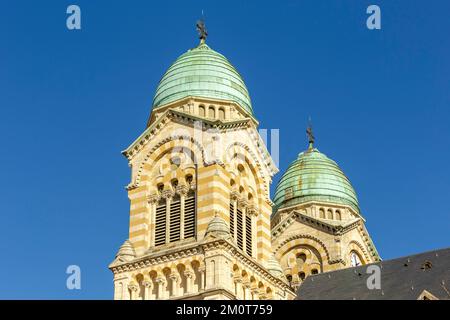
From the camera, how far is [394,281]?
1612 inches

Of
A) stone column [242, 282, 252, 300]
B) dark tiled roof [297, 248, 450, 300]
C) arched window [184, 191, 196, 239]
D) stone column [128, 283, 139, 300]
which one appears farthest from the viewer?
arched window [184, 191, 196, 239]

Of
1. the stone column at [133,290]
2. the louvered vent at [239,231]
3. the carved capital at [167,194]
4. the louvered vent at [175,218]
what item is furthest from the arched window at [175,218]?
the louvered vent at [239,231]

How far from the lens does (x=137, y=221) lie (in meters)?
46.9

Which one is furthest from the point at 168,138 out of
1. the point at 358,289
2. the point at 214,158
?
the point at 358,289

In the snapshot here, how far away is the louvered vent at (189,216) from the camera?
45.3 m

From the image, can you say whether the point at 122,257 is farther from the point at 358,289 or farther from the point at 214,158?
the point at 358,289

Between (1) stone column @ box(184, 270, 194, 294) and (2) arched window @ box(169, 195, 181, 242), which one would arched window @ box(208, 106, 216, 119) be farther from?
(1) stone column @ box(184, 270, 194, 294)

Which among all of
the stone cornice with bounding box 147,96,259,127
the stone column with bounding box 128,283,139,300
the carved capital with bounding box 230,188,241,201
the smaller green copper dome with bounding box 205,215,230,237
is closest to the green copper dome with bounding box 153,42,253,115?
the stone cornice with bounding box 147,96,259,127

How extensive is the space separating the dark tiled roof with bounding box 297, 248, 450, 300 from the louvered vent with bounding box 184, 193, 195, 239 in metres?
5.86

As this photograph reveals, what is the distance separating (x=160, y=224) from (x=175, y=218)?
83cm

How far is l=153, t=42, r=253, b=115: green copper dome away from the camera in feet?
164

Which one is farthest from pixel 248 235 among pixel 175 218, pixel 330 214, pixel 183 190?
pixel 330 214

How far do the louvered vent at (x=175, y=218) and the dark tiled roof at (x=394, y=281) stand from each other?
6.52m
